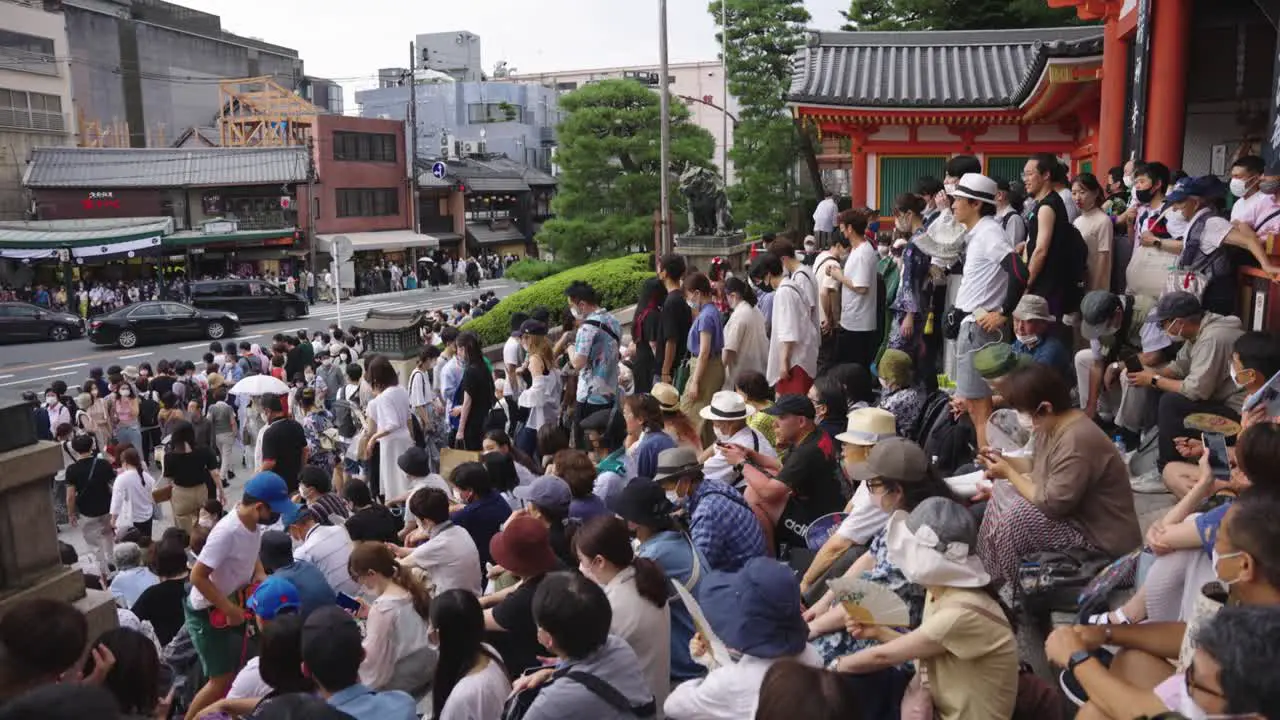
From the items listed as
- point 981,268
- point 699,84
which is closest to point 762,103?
point 981,268

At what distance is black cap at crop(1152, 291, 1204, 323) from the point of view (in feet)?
18.9

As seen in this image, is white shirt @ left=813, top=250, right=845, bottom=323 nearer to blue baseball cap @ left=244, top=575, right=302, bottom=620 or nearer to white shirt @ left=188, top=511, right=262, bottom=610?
white shirt @ left=188, top=511, right=262, bottom=610

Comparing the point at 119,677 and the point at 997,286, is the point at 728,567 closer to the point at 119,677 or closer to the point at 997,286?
the point at 119,677

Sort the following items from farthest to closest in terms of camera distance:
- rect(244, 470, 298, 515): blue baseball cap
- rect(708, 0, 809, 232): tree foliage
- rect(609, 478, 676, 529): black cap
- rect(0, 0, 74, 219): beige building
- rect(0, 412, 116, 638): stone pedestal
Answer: rect(0, 0, 74, 219): beige building
rect(708, 0, 809, 232): tree foliage
rect(244, 470, 298, 515): blue baseball cap
rect(609, 478, 676, 529): black cap
rect(0, 412, 116, 638): stone pedestal

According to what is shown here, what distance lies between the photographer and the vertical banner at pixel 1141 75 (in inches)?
373

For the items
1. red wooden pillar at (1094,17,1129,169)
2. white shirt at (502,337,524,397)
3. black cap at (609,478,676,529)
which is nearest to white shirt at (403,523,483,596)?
black cap at (609,478,676,529)

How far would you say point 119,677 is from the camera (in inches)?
149

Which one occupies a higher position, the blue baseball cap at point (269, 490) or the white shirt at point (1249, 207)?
the white shirt at point (1249, 207)

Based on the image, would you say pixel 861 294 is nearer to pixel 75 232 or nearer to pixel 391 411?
pixel 391 411

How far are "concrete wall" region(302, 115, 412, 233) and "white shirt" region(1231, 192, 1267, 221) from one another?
3873 centimetres

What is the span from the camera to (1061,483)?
4.28m

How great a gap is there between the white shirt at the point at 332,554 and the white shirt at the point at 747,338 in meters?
3.67

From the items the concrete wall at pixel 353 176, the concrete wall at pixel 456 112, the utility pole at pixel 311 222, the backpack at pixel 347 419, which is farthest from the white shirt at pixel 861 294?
the concrete wall at pixel 456 112

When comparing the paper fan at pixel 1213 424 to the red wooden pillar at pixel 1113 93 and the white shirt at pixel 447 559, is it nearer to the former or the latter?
the white shirt at pixel 447 559
